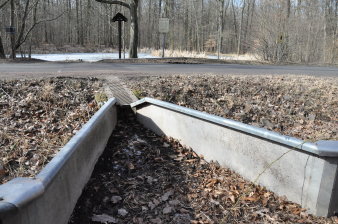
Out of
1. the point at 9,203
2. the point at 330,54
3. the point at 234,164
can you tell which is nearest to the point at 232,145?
the point at 234,164

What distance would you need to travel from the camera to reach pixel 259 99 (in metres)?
7.95

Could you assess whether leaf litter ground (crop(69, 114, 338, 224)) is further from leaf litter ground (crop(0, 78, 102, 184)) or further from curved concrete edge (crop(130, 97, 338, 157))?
leaf litter ground (crop(0, 78, 102, 184))

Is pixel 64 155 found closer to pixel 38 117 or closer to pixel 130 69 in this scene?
pixel 38 117

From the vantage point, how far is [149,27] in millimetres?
53250

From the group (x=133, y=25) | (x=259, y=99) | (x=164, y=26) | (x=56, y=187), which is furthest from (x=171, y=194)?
(x=133, y=25)

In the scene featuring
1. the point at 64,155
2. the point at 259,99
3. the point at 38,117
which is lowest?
the point at 38,117

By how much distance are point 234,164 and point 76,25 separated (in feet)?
170

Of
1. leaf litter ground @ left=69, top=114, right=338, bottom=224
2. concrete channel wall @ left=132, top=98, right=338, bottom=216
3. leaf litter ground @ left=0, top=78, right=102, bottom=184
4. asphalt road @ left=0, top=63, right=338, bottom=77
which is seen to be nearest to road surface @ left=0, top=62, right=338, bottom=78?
asphalt road @ left=0, top=63, right=338, bottom=77

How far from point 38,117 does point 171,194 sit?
11.7 feet

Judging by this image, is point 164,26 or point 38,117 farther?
point 164,26

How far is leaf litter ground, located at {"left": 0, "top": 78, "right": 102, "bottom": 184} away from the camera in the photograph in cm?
414

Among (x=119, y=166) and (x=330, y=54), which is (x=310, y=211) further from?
(x=330, y=54)

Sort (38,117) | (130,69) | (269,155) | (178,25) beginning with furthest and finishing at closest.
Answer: (178,25) → (130,69) → (38,117) → (269,155)

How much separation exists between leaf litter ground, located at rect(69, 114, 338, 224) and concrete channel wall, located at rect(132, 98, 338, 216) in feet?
0.44
